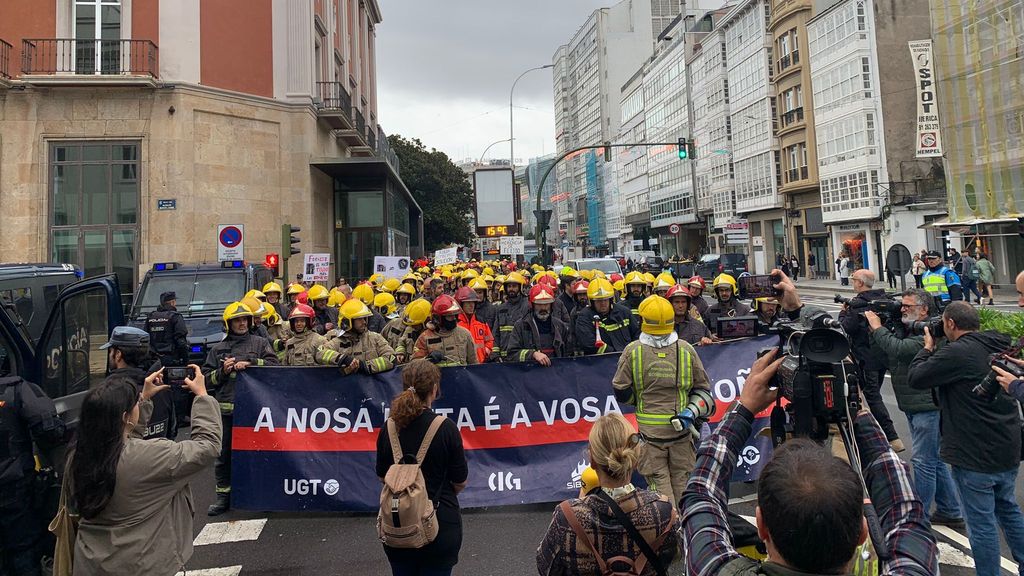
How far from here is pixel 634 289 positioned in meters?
9.27

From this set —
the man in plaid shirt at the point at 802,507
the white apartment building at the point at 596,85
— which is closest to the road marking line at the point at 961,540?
the man in plaid shirt at the point at 802,507

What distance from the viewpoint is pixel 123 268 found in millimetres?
19297

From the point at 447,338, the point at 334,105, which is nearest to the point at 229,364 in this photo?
the point at 447,338

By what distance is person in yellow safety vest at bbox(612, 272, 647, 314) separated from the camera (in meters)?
9.16

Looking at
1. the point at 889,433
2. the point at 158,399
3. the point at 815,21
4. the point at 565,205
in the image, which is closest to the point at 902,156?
the point at 815,21

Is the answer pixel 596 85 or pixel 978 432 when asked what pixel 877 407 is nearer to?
pixel 978 432

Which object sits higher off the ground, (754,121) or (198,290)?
(754,121)

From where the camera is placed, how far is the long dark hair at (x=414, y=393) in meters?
3.21

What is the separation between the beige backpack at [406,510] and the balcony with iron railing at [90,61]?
19842 millimetres

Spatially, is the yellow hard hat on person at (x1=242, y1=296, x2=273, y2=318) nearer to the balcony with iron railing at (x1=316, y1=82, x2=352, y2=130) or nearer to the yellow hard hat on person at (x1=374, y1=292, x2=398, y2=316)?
the yellow hard hat on person at (x1=374, y1=292, x2=398, y2=316)

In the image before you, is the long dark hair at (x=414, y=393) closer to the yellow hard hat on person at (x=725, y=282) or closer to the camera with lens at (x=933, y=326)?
the camera with lens at (x=933, y=326)

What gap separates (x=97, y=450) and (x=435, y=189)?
5054 cm

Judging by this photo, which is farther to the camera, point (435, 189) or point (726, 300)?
point (435, 189)

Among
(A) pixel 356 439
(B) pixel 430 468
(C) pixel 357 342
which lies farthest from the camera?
(C) pixel 357 342
